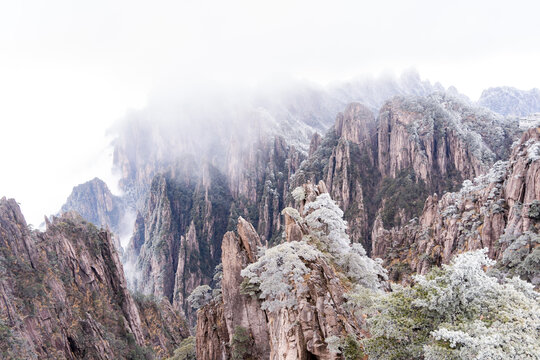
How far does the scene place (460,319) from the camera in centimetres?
1016

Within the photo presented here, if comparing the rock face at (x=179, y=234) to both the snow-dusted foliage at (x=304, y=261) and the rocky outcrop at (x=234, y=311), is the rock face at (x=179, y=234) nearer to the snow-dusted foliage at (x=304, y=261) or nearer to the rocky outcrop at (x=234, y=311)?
the rocky outcrop at (x=234, y=311)

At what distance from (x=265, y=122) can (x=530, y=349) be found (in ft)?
569

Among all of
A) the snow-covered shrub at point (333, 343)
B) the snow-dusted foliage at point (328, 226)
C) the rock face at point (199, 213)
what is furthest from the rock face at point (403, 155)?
the snow-covered shrub at point (333, 343)

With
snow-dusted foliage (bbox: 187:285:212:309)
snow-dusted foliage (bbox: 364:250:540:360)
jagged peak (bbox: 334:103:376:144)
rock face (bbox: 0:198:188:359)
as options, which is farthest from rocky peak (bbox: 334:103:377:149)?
snow-dusted foliage (bbox: 364:250:540:360)

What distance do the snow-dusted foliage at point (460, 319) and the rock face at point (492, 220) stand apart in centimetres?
1839

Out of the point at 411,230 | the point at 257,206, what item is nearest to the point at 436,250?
A: the point at 411,230

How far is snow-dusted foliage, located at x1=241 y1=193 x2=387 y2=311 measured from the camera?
704 inches

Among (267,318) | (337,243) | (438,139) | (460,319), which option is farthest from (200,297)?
(438,139)

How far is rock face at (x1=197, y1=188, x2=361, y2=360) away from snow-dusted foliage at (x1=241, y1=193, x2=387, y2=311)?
68 centimetres

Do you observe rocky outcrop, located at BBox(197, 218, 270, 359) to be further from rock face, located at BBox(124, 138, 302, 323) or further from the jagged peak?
rock face, located at BBox(124, 138, 302, 323)

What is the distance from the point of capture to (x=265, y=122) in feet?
581

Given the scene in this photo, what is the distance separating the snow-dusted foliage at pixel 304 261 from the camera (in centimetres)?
1788

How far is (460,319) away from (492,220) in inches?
1294

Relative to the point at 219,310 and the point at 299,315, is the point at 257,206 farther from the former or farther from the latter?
the point at 299,315
